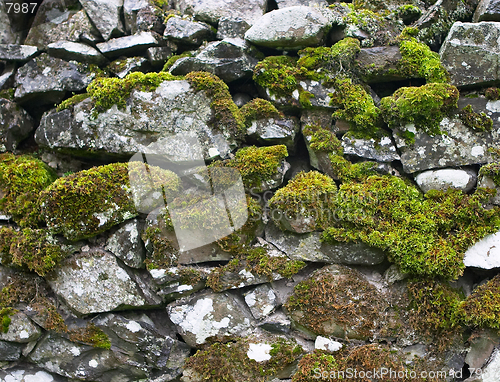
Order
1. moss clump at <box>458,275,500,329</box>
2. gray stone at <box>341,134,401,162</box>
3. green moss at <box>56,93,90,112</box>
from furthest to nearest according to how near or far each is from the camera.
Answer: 1. green moss at <box>56,93,90,112</box>
2. gray stone at <box>341,134,401,162</box>
3. moss clump at <box>458,275,500,329</box>

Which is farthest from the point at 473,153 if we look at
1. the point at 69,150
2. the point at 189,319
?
the point at 69,150

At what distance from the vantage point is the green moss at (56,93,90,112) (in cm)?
493

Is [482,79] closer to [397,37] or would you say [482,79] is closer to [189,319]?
[397,37]

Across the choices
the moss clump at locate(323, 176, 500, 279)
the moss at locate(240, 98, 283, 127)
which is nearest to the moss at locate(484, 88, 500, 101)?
the moss clump at locate(323, 176, 500, 279)

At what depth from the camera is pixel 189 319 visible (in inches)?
177

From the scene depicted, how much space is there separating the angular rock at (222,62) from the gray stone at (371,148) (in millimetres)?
1926

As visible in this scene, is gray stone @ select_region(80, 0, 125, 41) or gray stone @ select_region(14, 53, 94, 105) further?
gray stone @ select_region(80, 0, 125, 41)

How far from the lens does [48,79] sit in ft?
17.1

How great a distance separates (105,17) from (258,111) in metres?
3.20

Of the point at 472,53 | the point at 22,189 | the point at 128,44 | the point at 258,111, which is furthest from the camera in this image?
the point at 128,44

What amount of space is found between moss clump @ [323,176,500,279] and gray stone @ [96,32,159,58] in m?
3.94

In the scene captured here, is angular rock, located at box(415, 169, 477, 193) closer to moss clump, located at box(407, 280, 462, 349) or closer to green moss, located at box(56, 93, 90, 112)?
moss clump, located at box(407, 280, 462, 349)

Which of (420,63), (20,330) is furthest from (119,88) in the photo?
(420,63)

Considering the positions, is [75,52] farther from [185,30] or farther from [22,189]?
[22,189]
